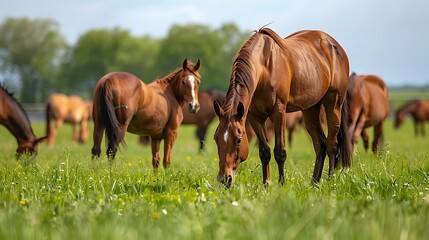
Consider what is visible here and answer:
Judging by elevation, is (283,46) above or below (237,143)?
above

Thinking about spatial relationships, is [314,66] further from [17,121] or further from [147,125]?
[17,121]

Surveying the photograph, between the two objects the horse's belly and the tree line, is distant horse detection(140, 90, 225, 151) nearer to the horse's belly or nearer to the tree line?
the horse's belly

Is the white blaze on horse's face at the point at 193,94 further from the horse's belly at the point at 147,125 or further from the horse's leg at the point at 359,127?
the horse's leg at the point at 359,127

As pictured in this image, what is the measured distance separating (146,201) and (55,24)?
257 ft

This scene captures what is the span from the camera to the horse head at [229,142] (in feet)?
18.5

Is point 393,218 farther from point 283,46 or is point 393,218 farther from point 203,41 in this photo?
point 203,41

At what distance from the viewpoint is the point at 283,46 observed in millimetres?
6844

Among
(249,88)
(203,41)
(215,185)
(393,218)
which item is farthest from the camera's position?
(203,41)

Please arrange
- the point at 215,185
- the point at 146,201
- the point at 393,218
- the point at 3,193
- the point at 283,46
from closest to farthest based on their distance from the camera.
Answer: the point at 393,218
the point at 146,201
the point at 3,193
the point at 215,185
the point at 283,46

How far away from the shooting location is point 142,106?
9094 mm

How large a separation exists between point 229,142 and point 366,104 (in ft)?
23.2

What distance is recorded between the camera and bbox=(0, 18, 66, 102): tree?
74500 mm

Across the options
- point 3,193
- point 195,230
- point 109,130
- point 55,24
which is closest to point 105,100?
point 109,130

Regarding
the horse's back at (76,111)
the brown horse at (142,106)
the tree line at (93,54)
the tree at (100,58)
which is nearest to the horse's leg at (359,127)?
the brown horse at (142,106)
